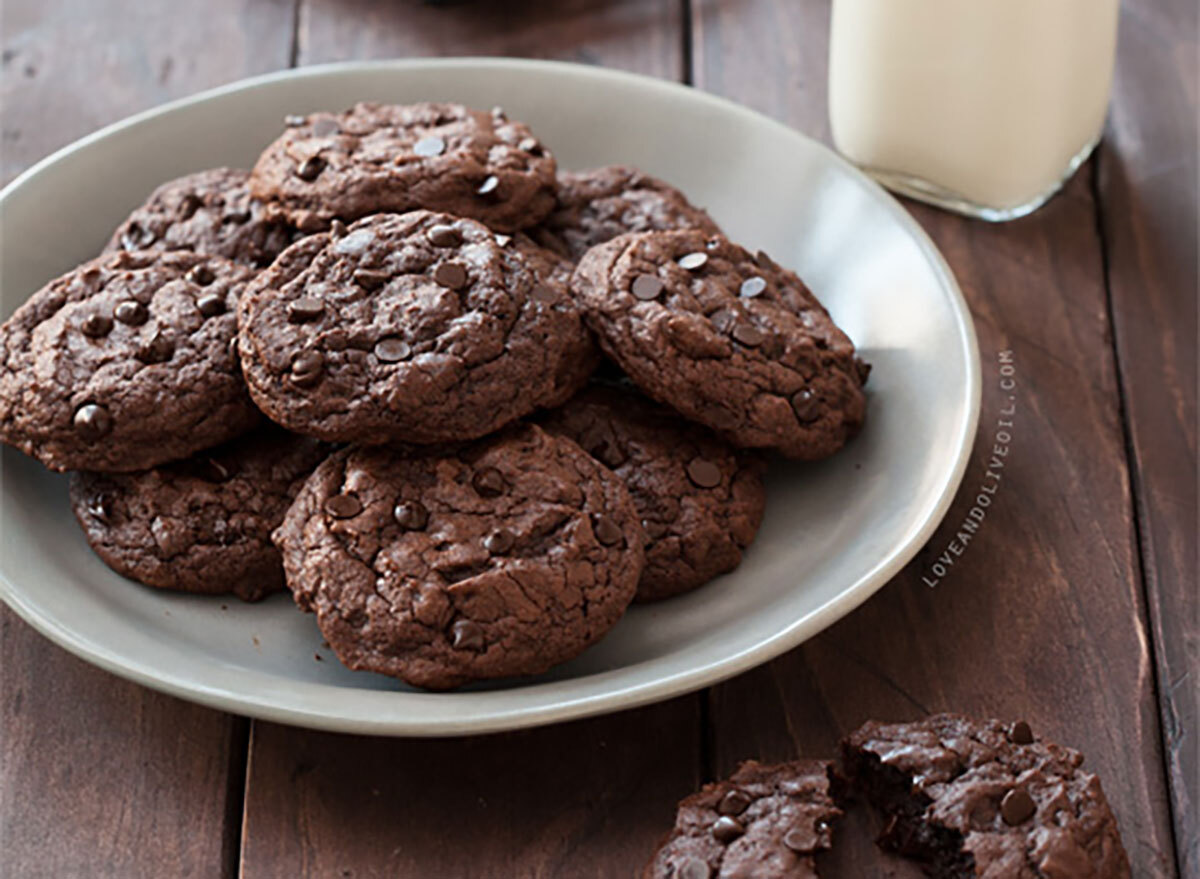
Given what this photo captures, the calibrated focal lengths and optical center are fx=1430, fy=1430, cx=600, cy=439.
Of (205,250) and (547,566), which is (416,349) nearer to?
(547,566)

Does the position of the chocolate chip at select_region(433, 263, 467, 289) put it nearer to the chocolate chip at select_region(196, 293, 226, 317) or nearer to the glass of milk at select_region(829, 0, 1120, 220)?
the chocolate chip at select_region(196, 293, 226, 317)

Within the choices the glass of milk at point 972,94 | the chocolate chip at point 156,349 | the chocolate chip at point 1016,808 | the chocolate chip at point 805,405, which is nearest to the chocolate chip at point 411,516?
the chocolate chip at point 156,349

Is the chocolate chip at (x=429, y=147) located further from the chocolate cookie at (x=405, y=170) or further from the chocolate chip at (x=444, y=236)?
the chocolate chip at (x=444, y=236)

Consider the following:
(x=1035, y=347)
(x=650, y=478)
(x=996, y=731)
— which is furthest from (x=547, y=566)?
(x=1035, y=347)

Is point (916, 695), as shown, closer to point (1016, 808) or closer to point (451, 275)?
point (1016, 808)

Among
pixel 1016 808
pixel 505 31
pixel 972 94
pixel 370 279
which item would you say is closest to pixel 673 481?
pixel 370 279

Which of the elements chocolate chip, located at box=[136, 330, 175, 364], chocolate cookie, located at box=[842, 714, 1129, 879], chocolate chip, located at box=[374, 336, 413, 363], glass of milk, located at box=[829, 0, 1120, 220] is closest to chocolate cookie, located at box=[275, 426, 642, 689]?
chocolate chip, located at box=[374, 336, 413, 363]

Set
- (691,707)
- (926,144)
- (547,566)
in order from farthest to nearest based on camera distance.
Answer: (926,144) → (691,707) → (547,566)
